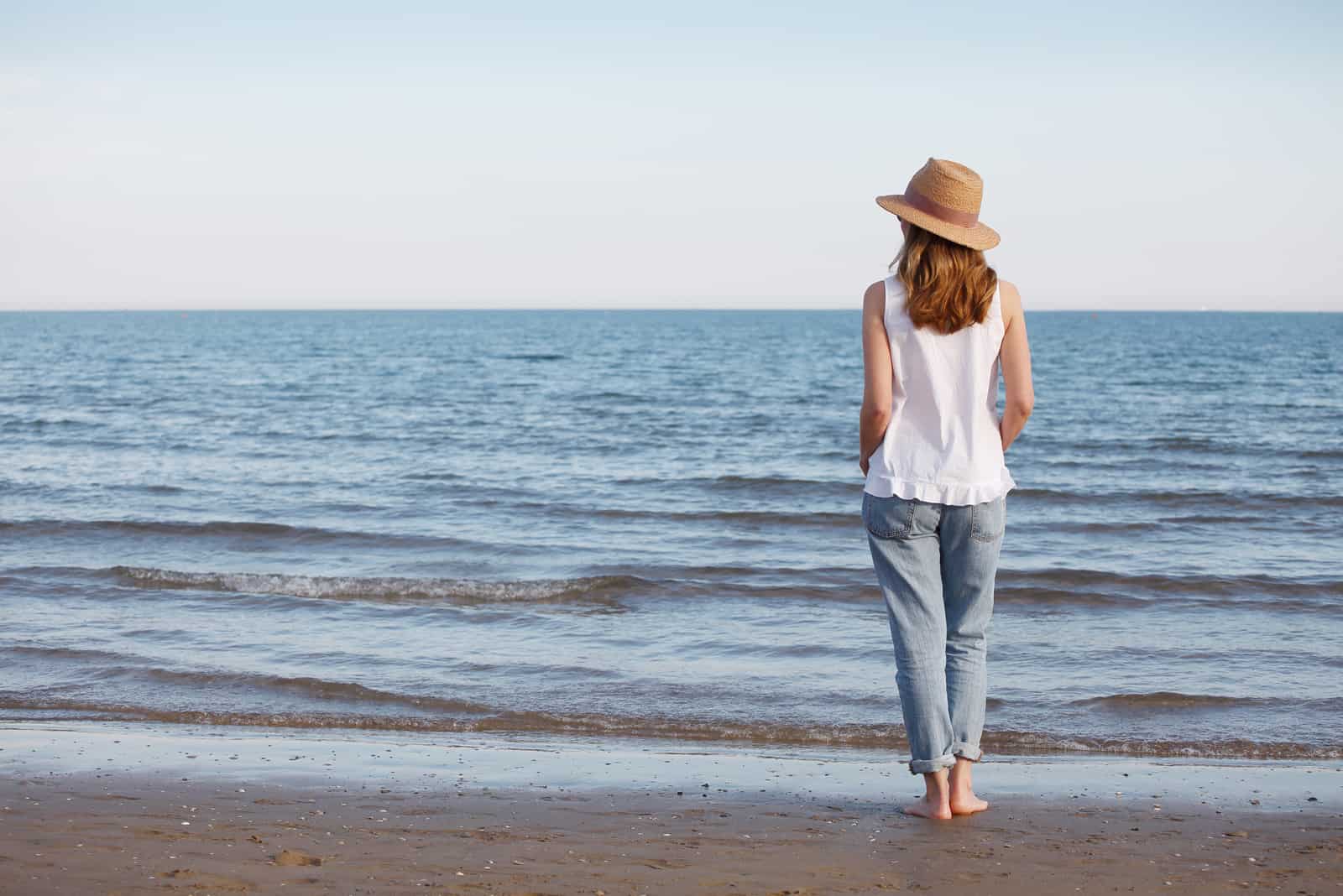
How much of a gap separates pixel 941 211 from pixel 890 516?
93 cm

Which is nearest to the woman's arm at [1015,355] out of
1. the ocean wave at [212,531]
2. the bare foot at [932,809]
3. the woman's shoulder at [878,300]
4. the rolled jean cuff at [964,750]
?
the woman's shoulder at [878,300]

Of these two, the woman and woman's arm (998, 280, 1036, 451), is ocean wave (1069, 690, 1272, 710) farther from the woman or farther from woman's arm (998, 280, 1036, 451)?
woman's arm (998, 280, 1036, 451)

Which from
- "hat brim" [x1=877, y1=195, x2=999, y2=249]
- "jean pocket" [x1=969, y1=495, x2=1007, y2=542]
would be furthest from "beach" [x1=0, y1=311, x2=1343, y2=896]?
"hat brim" [x1=877, y1=195, x2=999, y2=249]

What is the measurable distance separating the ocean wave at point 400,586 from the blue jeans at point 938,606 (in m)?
4.89

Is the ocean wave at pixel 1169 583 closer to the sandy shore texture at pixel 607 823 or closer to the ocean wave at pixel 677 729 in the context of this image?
the ocean wave at pixel 677 729

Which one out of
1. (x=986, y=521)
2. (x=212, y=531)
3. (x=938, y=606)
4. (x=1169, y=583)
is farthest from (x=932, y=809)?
(x=212, y=531)

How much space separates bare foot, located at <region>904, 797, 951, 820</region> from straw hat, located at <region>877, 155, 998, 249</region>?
1.82 m

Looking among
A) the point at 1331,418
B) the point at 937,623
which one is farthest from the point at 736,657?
the point at 1331,418

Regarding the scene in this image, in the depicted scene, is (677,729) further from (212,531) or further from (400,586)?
(212,531)

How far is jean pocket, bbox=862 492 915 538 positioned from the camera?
3629 millimetres

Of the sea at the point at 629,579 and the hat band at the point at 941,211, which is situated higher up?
the hat band at the point at 941,211

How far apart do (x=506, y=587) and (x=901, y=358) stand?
5749mm

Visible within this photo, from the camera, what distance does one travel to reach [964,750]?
3.84 m

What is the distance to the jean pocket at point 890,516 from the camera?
3.63m
